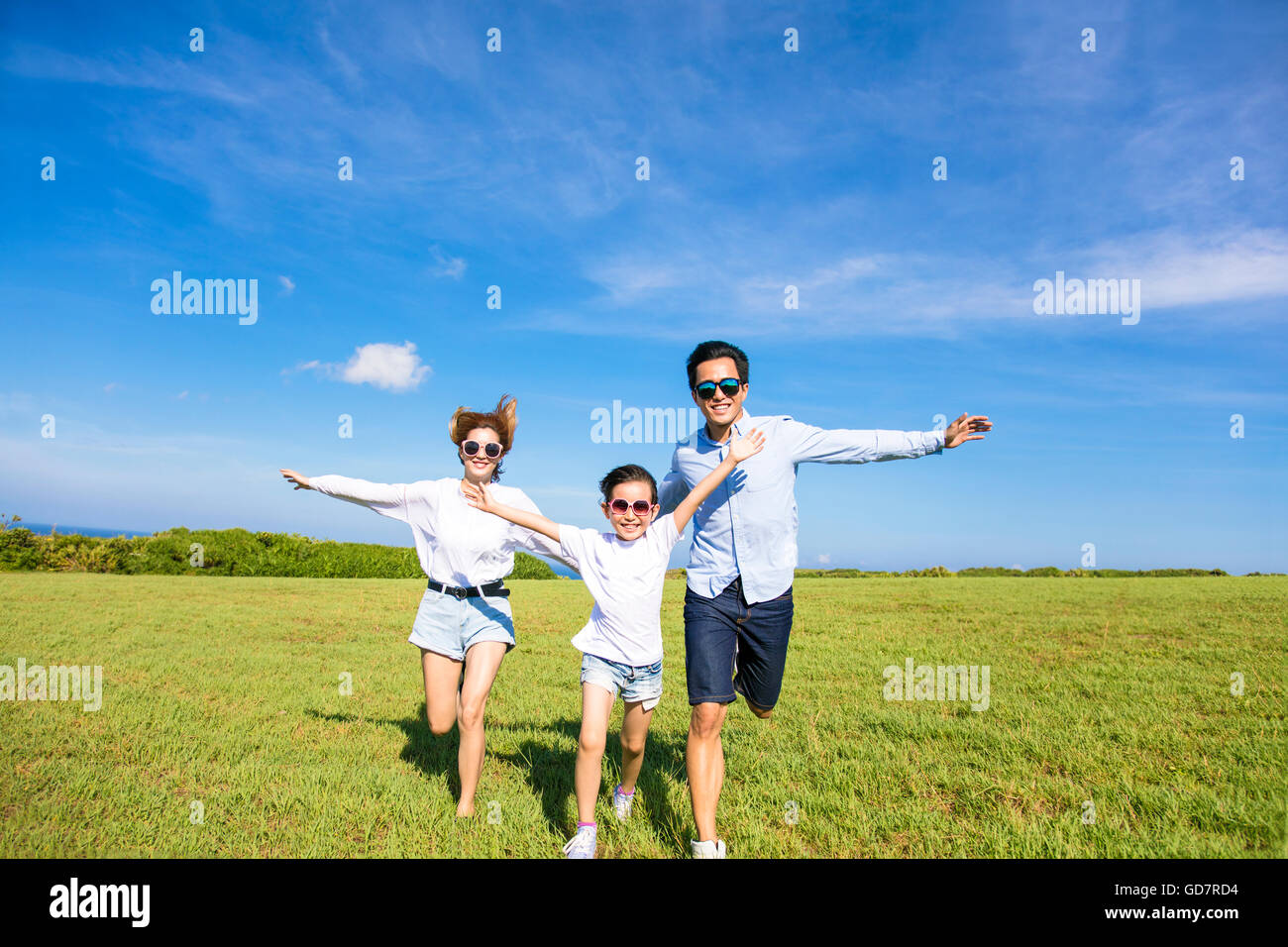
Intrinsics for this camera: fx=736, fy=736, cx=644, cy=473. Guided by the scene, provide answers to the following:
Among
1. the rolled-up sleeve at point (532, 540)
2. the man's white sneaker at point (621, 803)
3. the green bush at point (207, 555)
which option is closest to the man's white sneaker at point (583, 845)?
the man's white sneaker at point (621, 803)

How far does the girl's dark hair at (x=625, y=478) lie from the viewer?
4.46m

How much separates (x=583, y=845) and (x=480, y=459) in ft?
8.09

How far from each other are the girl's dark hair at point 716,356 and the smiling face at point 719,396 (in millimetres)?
19

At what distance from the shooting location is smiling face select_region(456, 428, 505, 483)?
4.98 m

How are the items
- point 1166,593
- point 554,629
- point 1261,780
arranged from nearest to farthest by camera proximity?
point 1261,780 → point 554,629 → point 1166,593

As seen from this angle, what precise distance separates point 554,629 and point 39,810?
10394 millimetres

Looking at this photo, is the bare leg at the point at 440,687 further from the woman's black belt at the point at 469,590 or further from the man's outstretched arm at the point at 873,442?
the man's outstretched arm at the point at 873,442

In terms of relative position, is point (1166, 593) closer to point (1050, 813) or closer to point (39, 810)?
point (1050, 813)

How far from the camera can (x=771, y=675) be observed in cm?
462

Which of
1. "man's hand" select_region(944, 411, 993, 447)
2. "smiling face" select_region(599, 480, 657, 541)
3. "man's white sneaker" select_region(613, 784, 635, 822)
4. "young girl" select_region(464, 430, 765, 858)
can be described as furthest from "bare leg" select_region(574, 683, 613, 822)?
"man's hand" select_region(944, 411, 993, 447)

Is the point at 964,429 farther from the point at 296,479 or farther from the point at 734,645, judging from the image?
the point at 296,479

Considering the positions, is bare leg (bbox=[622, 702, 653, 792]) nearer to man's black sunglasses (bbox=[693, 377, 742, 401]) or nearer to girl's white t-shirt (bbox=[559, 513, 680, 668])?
girl's white t-shirt (bbox=[559, 513, 680, 668])

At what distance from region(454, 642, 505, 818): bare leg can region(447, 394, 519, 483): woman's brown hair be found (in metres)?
1.35
